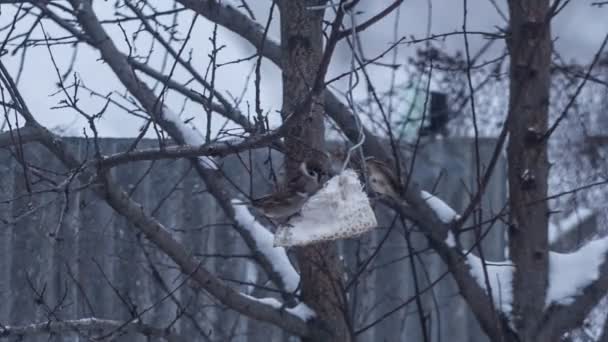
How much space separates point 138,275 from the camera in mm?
3752

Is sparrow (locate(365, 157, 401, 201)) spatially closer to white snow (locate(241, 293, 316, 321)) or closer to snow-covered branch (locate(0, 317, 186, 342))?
white snow (locate(241, 293, 316, 321))

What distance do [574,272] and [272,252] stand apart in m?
0.88

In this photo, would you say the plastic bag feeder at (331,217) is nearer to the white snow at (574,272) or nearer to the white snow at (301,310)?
the white snow at (301,310)

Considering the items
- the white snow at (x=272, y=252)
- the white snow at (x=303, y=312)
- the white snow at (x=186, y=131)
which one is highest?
the white snow at (x=186, y=131)

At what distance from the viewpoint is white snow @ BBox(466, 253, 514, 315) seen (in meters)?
2.89

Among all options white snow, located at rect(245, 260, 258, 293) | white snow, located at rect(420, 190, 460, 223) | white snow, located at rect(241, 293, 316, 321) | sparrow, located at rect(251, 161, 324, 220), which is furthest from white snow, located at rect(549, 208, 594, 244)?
sparrow, located at rect(251, 161, 324, 220)

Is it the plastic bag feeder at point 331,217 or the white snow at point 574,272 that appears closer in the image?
the plastic bag feeder at point 331,217

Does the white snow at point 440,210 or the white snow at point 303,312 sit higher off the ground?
the white snow at point 440,210

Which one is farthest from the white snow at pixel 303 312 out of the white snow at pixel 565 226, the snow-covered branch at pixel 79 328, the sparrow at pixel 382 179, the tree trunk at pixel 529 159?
the white snow at pixel 565 226

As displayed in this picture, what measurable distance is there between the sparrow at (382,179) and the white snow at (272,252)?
0.63 meters

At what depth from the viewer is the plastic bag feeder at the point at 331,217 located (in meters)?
2.15

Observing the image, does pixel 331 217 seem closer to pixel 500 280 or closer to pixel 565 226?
pixel 500 280

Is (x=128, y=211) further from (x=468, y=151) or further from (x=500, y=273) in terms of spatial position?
(x=468, y=151)

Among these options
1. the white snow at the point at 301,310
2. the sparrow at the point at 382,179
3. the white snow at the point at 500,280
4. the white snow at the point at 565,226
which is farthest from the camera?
the white snow at the point at 565,226
